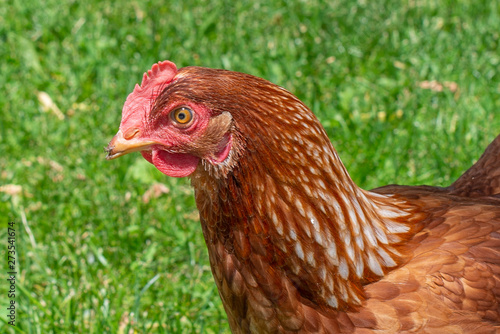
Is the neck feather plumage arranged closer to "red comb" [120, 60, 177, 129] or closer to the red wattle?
the red wattle

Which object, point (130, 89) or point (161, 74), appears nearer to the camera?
point (161, 74)

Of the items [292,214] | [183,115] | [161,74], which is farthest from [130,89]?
[292,214]

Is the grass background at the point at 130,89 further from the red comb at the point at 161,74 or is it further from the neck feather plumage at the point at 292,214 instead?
the red comb at the point at 161,74

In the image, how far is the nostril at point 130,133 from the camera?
203cm

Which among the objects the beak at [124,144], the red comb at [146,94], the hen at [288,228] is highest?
the red comb at [146,94]

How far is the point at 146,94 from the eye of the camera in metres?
2.06

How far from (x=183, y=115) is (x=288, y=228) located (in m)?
0.51

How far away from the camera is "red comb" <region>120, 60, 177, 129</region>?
204cm

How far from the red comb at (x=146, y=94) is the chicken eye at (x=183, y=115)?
103mm

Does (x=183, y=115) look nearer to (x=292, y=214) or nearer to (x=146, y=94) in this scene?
(x=146, y=94)

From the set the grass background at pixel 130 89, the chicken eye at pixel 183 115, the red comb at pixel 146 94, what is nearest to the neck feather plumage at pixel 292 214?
the chicken eye at pixel 183 115

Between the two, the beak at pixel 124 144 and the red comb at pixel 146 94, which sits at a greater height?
the red comb at pixel 146 94

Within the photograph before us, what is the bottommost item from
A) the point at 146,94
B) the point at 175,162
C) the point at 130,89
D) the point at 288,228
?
the point at 288,228

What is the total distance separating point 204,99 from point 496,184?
1430 millimetres
